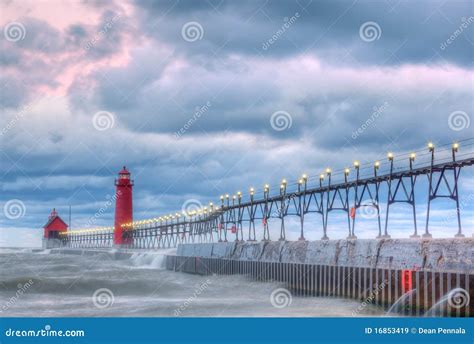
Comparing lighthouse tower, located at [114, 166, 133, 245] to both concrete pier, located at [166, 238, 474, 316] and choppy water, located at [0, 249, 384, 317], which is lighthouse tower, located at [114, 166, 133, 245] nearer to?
choppy water, located at [0, 249, 384, 317]

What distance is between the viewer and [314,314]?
29.1 meters

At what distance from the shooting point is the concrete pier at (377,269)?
24.0 m

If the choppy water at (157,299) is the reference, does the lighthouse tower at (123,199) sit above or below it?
above

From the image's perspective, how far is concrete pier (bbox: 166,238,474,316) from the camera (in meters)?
24.0

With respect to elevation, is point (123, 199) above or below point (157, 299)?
above

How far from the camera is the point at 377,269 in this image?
29.5 meters
